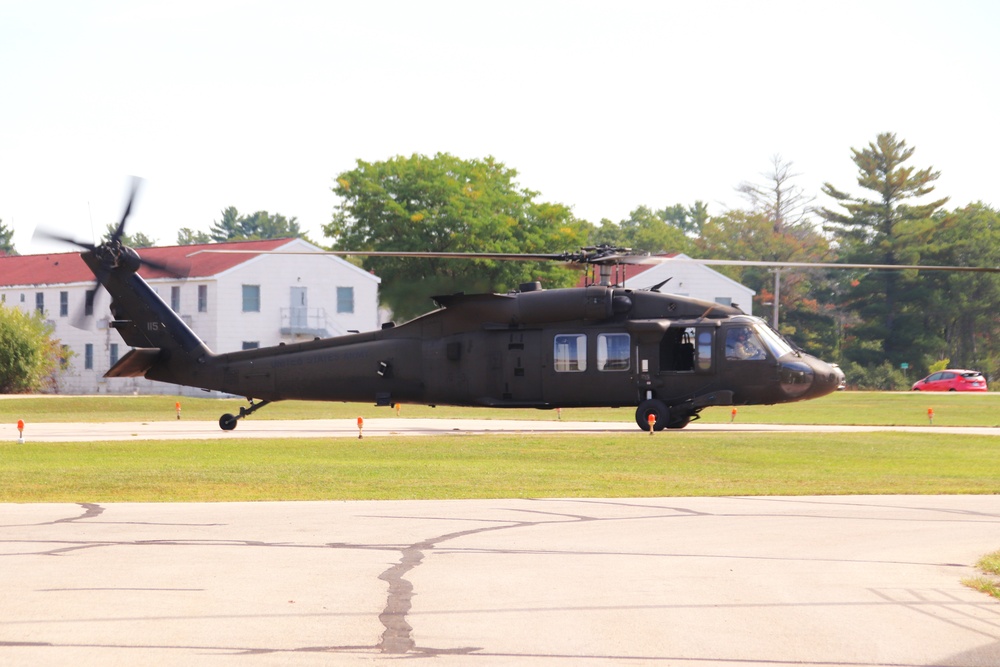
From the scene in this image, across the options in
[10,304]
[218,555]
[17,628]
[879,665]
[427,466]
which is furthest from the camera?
[10,304]

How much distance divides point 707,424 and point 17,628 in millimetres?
31558

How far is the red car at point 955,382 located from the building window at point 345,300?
33.4m

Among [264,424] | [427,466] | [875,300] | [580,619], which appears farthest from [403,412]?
[875,300]

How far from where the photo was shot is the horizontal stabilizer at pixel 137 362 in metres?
33.8

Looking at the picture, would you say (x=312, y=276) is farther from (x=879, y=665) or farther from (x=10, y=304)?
(x=879, y=665)

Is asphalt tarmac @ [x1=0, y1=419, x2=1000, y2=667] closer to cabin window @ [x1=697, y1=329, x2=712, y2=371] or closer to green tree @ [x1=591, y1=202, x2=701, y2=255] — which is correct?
cabin window @ [x1=697, y1=329, x2=712, y2=371]

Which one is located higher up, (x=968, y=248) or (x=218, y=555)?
(x=968, y=248)

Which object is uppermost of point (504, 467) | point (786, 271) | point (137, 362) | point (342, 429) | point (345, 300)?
point (786, 271)

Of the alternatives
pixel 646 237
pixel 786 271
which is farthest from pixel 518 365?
pixel 646 237

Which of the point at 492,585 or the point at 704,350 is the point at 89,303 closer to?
the point at 704,350

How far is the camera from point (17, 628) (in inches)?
344

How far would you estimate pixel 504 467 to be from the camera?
77.6 feet

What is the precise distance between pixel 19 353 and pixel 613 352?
43.2 metres

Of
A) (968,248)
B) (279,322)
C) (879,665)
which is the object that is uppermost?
(968,248)
